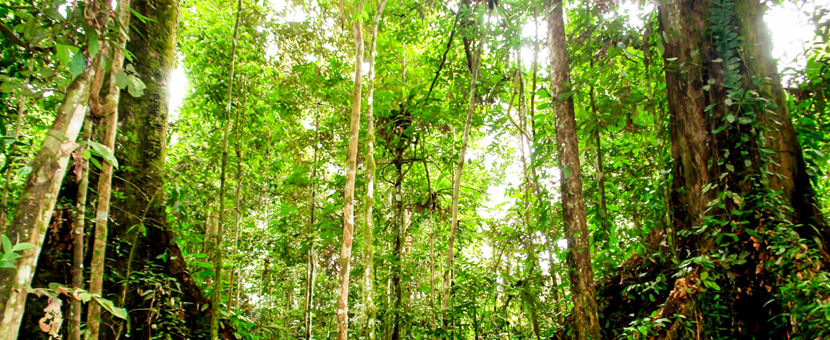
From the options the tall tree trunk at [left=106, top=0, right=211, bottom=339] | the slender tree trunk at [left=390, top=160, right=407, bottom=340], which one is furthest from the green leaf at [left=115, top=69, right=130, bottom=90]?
the slender tree trunk at [left=390, top=160, right=407, bottom=340]

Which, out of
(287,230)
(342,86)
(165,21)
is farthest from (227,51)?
(287,230)

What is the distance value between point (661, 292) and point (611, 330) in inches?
23.1

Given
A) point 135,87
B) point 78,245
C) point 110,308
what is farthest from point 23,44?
point 78,245

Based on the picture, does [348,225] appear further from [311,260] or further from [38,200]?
[38,200]

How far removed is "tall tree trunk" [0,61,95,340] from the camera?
1.30m

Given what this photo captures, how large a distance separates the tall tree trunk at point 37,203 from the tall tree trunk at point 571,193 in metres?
3.04

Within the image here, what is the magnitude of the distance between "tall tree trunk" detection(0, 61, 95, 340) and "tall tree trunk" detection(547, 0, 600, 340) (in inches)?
120

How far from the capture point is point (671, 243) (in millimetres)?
3199

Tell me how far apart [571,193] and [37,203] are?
125 inches

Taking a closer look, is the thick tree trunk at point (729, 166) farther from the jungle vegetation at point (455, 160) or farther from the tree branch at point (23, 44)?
the tree branch at point (23, 44)

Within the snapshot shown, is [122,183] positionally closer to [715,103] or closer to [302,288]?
[715,103]

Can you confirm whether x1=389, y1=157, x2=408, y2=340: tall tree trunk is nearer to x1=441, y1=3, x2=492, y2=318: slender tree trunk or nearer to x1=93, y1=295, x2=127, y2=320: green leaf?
x1=441, y1=3, x2=492, y2=318: slender tree trunk

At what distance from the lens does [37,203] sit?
1.41 m

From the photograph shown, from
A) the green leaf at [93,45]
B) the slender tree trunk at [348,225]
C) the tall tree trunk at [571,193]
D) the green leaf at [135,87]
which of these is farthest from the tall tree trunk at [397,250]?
→ the green leaf at [93,45]
